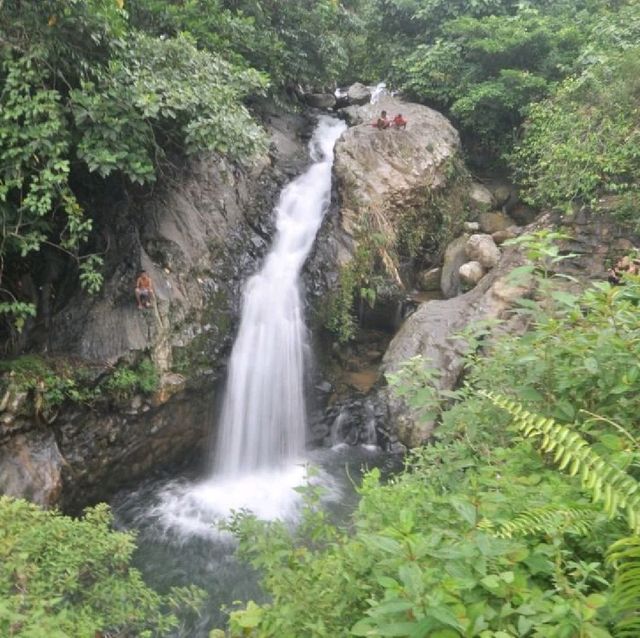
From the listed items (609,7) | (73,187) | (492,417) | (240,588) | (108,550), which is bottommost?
(240,588)

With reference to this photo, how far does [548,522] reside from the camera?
1681 millimetres

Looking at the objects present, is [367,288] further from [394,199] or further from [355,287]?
[394,199]

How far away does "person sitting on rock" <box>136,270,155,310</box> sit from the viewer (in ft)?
24.7

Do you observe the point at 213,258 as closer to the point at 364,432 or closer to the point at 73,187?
the point at 73,187

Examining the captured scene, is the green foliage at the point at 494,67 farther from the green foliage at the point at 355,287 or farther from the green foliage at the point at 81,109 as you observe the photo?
the green foliage at the point at 81,109

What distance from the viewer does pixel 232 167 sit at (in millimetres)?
10562

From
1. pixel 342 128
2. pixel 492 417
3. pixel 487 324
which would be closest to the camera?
pixel 492 417

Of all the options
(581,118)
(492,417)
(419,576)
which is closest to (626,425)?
(492,417)

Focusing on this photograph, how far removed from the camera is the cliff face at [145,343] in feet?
21.1

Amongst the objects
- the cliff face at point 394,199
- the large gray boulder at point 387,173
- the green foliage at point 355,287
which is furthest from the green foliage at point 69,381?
the large gray boulder at point 387,173

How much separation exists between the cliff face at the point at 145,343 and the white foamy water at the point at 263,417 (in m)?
0.42

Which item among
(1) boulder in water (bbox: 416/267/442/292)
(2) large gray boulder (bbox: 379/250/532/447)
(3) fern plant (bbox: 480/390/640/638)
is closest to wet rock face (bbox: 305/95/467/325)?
(1) boulder in water (bbox: 416/267/442/292)

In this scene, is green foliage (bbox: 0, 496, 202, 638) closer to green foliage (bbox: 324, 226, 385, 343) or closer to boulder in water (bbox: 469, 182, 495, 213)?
green foliage (bbox: 324, 226, 385, 343)

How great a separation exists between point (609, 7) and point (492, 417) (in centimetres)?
1460
